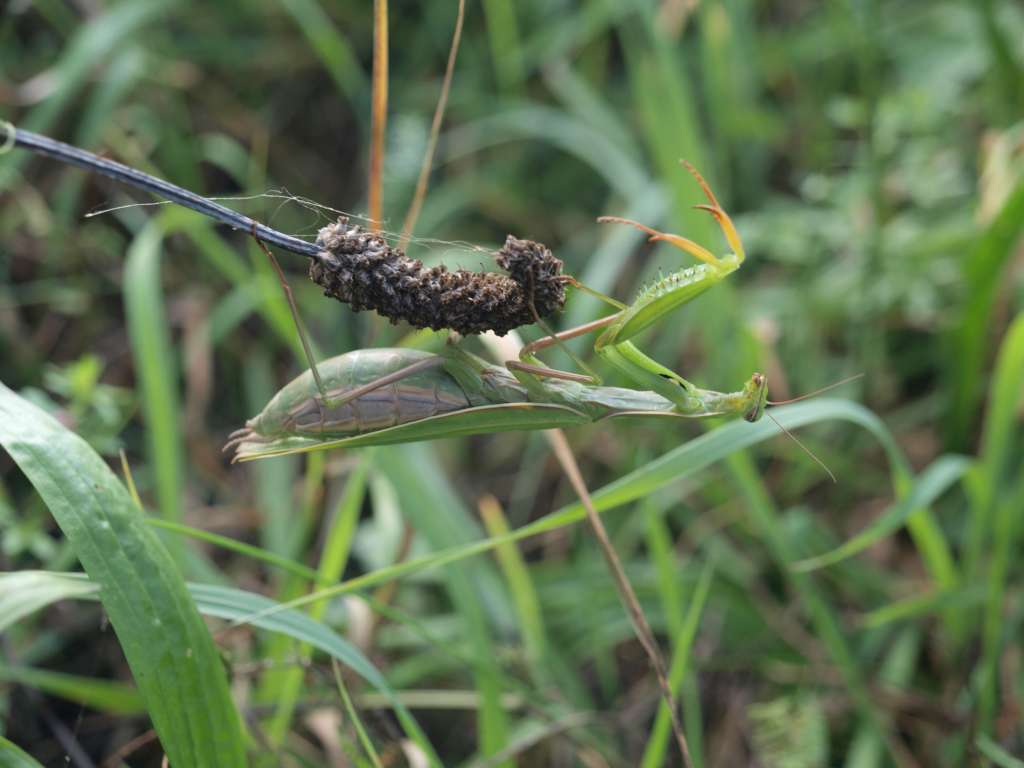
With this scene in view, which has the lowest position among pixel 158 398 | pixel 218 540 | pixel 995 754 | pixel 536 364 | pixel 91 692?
pixel 995 754

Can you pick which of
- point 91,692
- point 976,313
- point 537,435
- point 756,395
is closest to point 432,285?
point 756,395

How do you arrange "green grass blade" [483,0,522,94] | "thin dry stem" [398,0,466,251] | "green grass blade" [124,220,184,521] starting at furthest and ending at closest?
"green grass blade" [483,0,522,94] < "green grass blade" [124,220,184,521] < "thin dry stem" [398,0,466,251]

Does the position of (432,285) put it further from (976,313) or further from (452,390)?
(976,313)

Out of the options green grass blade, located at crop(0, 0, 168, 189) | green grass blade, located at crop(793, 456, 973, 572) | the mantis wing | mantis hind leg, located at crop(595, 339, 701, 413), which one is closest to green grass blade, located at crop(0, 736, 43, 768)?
the mantis wing

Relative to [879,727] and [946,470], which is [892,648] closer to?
[879,727]

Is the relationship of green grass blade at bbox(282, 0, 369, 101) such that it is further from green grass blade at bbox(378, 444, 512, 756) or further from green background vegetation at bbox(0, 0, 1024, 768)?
green grass blade at bbox(378, 444, 512, 756)

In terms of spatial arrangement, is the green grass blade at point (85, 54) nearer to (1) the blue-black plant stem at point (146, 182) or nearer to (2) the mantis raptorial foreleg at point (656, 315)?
(1) the blue-black plant stem at point (146, 182)
